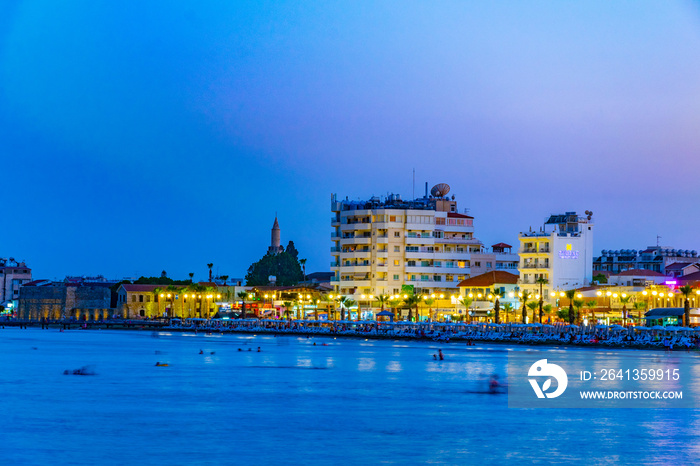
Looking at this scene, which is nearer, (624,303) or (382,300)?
(624,303)

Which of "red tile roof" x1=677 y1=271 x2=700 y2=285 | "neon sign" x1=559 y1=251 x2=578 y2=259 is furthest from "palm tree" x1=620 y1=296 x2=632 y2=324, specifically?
"neon sign" x1=559 y1=251 x2=578 y2=259

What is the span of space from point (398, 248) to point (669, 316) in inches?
1835

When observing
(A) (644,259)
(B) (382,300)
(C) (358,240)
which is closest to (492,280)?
(B) (382,300)

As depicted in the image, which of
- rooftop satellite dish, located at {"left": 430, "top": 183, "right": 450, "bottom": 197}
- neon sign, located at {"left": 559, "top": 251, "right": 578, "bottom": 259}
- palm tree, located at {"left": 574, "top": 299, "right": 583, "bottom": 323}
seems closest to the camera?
palm tree, located at {"left": 574, "top": 299, "right": 583, "bottom": 323}

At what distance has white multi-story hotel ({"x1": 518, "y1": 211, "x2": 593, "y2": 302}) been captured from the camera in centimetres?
11974

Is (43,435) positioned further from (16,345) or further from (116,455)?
(16,345)

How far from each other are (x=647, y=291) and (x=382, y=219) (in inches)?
1558

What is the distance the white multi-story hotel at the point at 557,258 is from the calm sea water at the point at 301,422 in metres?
61.5

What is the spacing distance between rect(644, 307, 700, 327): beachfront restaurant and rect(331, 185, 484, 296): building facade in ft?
127

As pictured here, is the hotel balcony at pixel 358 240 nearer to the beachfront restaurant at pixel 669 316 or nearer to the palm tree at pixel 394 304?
the palm tree at pixel 394 304

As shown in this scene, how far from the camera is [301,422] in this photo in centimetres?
3584

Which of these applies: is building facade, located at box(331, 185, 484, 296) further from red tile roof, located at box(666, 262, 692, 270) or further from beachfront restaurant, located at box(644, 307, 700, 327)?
beachfront restaurant, located at box(644, 307, 700, 327)

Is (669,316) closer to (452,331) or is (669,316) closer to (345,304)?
(452,331)

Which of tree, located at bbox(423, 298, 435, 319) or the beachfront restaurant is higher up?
tree, located at bbox(423, 298, 435, 319)
